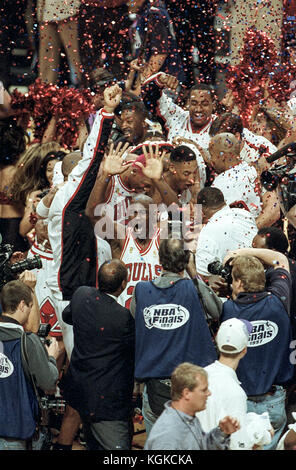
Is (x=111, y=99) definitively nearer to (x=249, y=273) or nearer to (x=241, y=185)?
(x=241, y=185)

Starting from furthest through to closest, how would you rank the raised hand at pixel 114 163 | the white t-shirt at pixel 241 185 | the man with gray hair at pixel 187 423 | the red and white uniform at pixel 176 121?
1. the red and white uniform at pixel 176 121
2. the white t-shirt at pixel 241 185
3. the raised hand at pixel 114 163
4. the man with gray hair at pixel 187 423

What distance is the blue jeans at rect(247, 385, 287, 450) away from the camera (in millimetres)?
4305

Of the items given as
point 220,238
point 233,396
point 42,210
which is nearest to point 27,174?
point 42,210

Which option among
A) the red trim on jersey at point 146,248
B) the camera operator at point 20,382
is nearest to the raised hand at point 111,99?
the red trim on jersey at point 146,248

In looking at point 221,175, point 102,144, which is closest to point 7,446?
point 102,144

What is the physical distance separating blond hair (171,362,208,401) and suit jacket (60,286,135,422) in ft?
3.00

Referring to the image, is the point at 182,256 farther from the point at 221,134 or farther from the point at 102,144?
the point at 221,134

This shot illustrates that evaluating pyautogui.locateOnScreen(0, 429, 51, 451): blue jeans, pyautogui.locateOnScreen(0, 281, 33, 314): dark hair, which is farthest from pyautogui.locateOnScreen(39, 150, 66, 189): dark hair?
pyautogui.locateOnScreen(0, 429, 51, 451): blue jeans

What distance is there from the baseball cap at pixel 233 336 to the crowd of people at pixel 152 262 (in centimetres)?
1

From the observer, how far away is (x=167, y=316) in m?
4.29

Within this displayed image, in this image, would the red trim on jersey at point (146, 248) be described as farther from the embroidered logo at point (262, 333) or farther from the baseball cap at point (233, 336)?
the baseball cap at point (233, 336)

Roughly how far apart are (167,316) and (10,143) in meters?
3.09

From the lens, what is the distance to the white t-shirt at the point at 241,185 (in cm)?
588

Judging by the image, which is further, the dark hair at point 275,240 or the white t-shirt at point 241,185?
the white t-shirt at point 241,185
